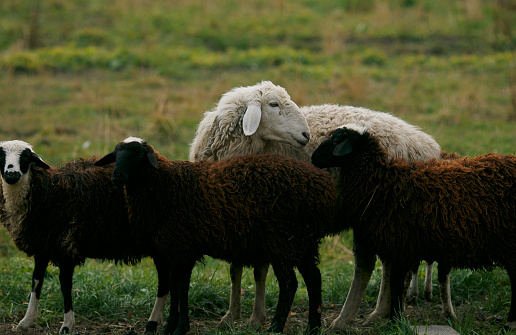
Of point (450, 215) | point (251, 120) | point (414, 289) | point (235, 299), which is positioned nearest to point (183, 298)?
point (235, 299)

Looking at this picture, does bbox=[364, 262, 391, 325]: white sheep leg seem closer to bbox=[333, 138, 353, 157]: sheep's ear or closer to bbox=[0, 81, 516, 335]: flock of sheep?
bbox=[0, 81, 516, 335]: flock of sheep

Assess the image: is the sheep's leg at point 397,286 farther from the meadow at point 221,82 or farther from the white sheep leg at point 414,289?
the white sheep leg at point 414,289

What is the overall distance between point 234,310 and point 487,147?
6.29 m

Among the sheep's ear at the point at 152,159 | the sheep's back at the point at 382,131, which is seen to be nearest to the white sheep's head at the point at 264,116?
the sheep's back at the point at 382,131

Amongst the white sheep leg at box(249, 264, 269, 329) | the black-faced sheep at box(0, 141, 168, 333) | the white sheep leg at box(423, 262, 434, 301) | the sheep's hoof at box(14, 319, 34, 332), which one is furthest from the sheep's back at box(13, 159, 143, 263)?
the white sheep leg at box(423, 262, 434, 301)

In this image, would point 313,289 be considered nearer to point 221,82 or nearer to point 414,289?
point 414,289

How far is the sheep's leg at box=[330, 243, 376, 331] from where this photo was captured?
18.9 feet

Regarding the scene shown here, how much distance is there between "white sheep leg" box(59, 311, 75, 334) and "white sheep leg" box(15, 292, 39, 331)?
0.29 m

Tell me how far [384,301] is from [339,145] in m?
1.55

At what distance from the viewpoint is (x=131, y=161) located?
16.9 ft

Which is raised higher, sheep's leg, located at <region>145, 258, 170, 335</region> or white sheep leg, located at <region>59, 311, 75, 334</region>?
sheep's leg, located at <region>145, 258, 170, 335</region>

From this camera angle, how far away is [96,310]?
598 cm

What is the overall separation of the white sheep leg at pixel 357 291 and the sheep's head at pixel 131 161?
6.93 feet

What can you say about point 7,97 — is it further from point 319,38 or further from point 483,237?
point 483,237
